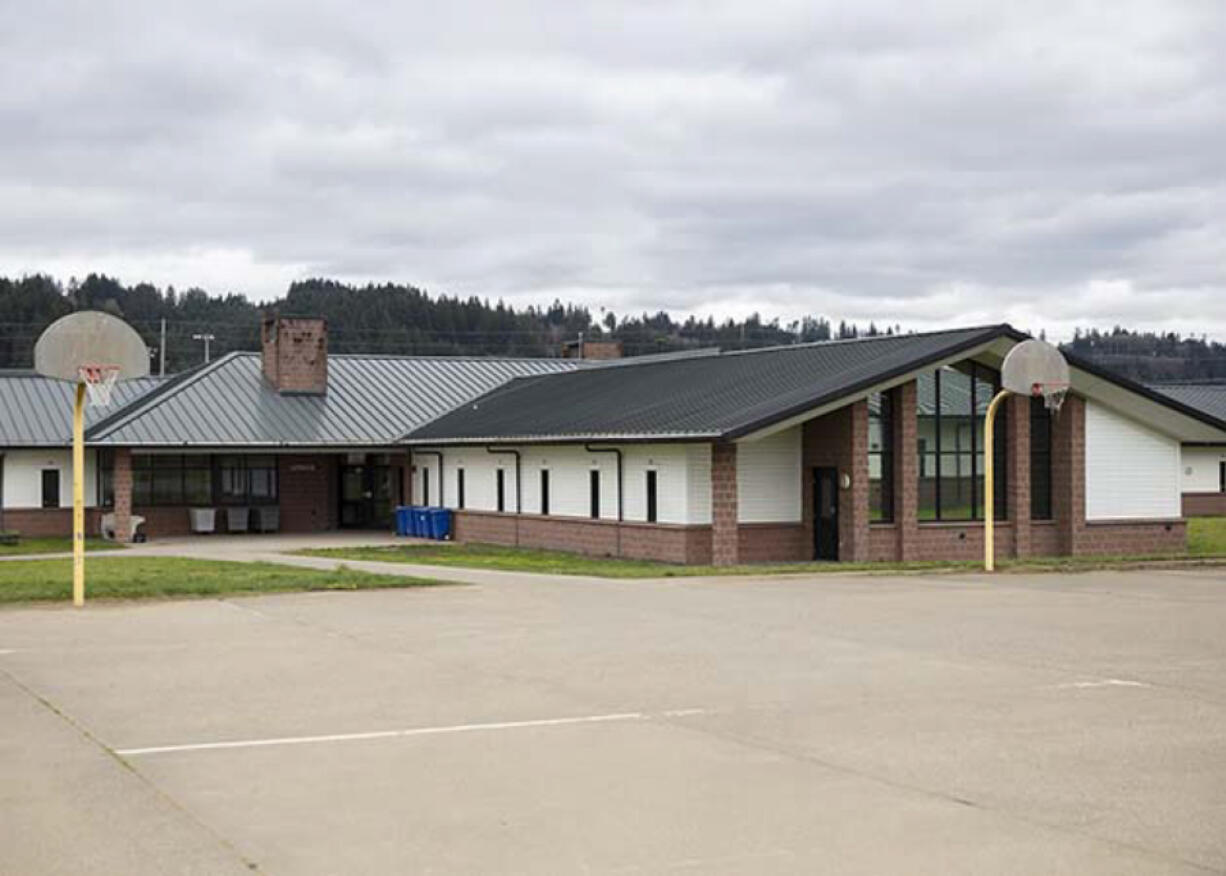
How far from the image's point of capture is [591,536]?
1324 inches

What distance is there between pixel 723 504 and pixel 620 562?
2634 millimetres

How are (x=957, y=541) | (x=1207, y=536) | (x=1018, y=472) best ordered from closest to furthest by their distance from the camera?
1. (x=957, y=541)
2. (x=1018, y=472)
3. (x=1207, y=536)

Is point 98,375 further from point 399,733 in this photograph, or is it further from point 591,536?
point 591,536

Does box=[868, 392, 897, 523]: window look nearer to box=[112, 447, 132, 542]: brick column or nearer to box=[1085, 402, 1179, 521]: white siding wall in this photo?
box=[1085, 402, 1179, 521]: white siding wall

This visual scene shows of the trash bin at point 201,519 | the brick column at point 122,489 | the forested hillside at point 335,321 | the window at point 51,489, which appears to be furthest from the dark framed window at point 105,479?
the forested hillside at point 335,321

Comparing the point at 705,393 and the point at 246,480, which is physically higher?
the point at 705,393

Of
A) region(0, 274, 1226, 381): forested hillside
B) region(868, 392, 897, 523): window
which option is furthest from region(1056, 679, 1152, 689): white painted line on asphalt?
region(0, 274, 1226, 381): forested hillside

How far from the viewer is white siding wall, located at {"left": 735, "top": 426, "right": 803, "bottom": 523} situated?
30594mm

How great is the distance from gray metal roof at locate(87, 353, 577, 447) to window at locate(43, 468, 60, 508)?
6.51 feet

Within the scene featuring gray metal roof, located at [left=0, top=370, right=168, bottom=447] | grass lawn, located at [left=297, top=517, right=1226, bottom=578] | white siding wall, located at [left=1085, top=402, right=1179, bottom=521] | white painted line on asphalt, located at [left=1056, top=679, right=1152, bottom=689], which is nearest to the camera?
white painted line on asphalt, located at [left=1056, top=679, right=1152, bottom=689]

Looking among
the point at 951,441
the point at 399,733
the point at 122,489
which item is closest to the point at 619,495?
the point at 951,441

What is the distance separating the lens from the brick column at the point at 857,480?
30.0m

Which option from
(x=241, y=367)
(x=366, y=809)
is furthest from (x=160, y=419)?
(x=366, y=809)

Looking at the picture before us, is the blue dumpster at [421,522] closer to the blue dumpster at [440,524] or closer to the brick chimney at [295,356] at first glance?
the blue dumpster at [440,524]
